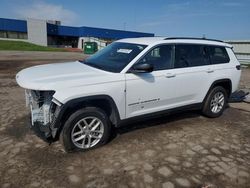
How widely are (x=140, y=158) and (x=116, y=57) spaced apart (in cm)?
200

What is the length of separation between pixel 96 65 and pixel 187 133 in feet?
7.57

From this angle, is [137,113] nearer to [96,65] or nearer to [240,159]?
[96,65]

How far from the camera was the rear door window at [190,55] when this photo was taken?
194 inches

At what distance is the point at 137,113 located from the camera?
4402 millimetres

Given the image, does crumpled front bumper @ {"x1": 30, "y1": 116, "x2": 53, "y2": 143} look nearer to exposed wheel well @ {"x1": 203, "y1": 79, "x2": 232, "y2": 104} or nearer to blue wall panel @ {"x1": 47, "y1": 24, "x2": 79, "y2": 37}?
exposed wheel well @ {"x1": 203, "y1": 79, "x2": 232, "y2": 104}

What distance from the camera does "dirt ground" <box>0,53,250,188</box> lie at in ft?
10.8

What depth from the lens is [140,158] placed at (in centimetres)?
386

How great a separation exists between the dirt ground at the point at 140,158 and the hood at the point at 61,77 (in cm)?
115

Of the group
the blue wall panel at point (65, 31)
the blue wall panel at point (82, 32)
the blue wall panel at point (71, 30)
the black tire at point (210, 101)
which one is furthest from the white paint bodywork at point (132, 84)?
the blue wall panel at point (65, 31)

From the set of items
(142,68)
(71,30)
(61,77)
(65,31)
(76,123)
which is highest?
(71,30)

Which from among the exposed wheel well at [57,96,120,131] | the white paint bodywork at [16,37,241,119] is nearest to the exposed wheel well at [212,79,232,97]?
the white paint bodywork at [16,37,241,119]

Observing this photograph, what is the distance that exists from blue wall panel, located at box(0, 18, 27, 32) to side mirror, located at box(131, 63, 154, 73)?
201 ft

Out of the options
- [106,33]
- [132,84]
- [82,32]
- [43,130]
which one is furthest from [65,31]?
[43,130]

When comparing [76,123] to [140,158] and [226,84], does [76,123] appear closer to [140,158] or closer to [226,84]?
[140,158]
